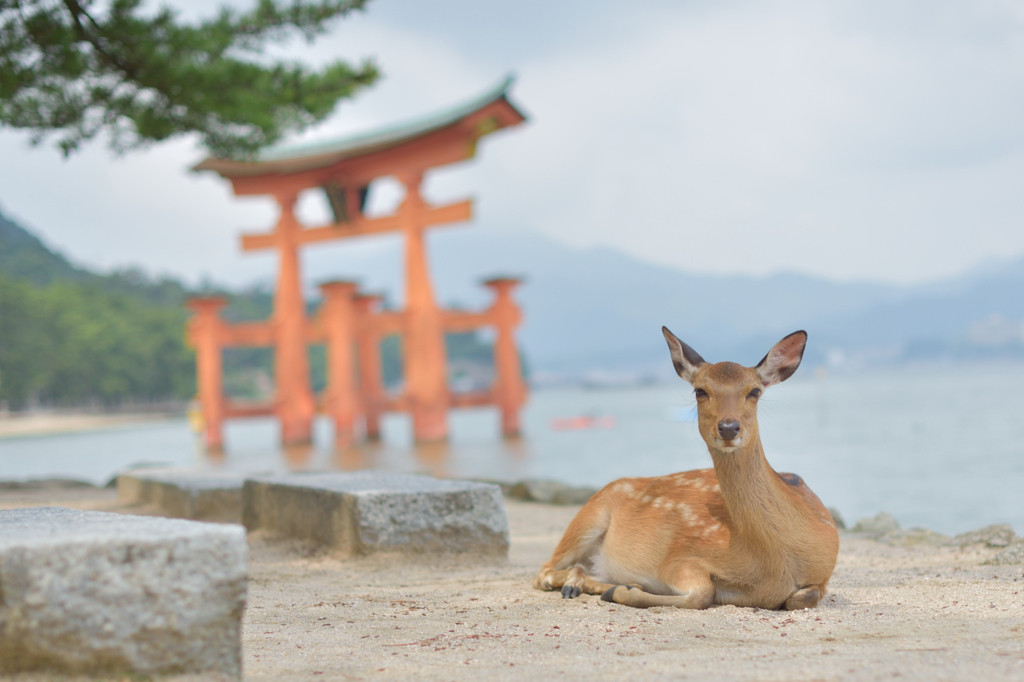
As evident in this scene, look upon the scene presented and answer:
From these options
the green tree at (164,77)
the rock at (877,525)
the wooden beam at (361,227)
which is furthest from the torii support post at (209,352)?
the rock at (877,525)

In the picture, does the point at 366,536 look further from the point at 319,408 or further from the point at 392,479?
the point at 319,408

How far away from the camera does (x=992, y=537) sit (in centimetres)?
516

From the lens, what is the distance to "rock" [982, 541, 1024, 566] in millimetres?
4352

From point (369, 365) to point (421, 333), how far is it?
3.80 metres

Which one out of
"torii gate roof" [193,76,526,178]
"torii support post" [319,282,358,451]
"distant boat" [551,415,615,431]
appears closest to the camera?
"torii gate roof" [193,76,526,178]

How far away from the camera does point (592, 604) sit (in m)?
3.54

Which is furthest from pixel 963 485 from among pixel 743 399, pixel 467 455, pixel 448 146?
pixel 743 399

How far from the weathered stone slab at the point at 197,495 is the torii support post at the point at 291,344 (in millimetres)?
15593

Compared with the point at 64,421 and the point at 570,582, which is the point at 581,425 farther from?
the point at 570,582

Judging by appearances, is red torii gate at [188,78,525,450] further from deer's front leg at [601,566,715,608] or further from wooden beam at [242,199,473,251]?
deer's front leg at [601,566,715,608]

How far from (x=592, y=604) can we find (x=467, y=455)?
58.7 feet

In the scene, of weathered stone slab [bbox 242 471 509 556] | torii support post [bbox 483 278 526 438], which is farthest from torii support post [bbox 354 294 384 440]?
weathered stone slab [bbox 242 471 509 556]

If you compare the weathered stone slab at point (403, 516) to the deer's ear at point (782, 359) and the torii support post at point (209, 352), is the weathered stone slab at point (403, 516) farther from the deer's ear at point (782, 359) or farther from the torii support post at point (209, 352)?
the torii support post at point (209, 352)

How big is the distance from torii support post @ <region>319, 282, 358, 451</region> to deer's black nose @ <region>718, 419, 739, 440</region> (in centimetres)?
1824
